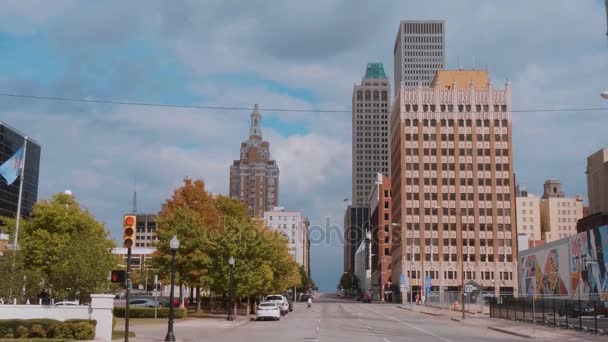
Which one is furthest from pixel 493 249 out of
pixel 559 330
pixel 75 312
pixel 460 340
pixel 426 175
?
pixel 75 312

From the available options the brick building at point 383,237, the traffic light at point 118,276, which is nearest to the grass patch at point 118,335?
the traffic light at point 118,276

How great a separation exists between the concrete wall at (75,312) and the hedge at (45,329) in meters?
0.80

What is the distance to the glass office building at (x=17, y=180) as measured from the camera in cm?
13012

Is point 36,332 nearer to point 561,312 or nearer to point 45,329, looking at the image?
point 45,329

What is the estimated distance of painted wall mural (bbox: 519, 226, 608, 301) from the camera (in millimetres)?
79875

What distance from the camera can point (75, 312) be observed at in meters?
28.8

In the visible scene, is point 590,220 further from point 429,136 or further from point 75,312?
point 75,312

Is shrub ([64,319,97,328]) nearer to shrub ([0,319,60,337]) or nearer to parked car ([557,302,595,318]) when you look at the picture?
shrub ([0,319,60,337])

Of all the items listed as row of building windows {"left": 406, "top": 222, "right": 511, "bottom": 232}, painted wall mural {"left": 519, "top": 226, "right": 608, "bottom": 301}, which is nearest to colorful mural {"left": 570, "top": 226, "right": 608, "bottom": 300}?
painted wall mural {"left": 519, "top": 226, "right": 608, "bottom": 301}

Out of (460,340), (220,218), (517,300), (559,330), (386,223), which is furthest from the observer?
(386,223)

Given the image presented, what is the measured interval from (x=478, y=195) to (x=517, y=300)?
292 feet

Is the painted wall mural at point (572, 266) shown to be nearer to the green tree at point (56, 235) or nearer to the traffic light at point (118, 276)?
the green tree at point (56, 235)

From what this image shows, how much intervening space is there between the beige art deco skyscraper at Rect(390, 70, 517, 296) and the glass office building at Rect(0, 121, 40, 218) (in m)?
76.4

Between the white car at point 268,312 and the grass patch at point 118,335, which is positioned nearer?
the grass patch at point 118,335
